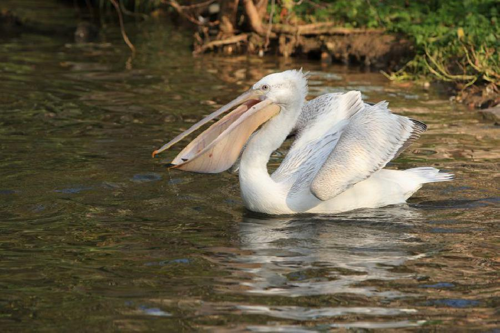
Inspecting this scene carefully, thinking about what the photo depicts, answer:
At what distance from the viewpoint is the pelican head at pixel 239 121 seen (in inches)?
224

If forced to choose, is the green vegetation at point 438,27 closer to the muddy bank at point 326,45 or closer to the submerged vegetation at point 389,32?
the submerged vegetation at point 389,32

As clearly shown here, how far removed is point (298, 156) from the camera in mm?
6398

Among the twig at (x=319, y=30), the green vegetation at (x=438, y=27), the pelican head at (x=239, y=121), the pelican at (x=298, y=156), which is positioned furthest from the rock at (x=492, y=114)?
the pelican head at (x=239, y=121)

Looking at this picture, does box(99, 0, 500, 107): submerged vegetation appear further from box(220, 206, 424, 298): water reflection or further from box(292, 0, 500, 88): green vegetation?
box(220, 206, 424, 298): water reflection

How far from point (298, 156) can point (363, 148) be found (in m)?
0.64

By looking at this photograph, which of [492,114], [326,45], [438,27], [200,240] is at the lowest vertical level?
[200,240]

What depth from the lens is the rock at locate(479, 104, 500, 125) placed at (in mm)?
8680

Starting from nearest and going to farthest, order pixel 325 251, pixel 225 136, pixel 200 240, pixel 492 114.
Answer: pixel 325 251 < pixel 200 240 < pixel 225 136 < pixel 492 114

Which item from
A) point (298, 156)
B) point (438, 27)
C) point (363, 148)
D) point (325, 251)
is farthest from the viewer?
point (438, 27)

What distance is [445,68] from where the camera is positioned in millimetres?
10188

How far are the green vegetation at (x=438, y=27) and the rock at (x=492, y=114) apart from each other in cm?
65

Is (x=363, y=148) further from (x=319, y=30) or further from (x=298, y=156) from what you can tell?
(x=319, y=30)

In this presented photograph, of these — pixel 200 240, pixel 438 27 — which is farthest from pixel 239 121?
pixel 438 27

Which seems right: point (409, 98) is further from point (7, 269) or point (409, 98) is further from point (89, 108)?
point (7, 269)
